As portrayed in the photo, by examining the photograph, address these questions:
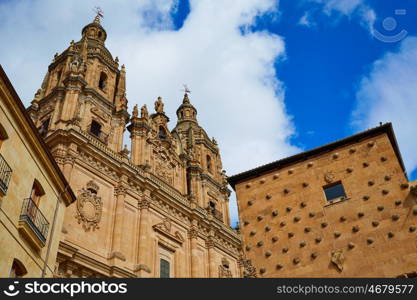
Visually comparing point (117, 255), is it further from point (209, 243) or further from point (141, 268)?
point (209, 243)

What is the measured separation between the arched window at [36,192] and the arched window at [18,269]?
1910mm

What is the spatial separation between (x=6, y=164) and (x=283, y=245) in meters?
10.7

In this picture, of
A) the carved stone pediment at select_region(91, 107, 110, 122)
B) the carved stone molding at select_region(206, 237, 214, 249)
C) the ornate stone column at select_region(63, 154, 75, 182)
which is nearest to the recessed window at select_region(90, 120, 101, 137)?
the carved stone pediment at select_region(91, 107, 110, 122)

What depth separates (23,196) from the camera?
11875 millimetres

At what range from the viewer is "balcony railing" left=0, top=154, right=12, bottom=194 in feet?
34.9

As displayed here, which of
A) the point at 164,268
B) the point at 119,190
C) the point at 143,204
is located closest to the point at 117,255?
the point at 119,190

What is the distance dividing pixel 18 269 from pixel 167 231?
12333mm

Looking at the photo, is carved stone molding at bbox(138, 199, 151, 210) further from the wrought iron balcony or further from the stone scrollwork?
the wrought iron balcony

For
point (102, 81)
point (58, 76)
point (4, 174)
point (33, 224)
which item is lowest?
point (33, 224)

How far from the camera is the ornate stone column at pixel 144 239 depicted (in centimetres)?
2047

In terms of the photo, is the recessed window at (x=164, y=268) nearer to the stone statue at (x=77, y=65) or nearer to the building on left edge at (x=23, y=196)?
the building on left edge at (x=23, y=196)

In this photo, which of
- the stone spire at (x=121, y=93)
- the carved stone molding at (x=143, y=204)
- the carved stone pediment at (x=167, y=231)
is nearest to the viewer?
the carved stone molding at (x=143, y=204)

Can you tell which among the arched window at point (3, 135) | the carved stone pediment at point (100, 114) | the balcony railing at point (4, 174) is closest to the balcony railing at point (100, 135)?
the carved stone pediment at point (100, 114)

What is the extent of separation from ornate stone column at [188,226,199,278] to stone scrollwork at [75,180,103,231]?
20.3 ft
